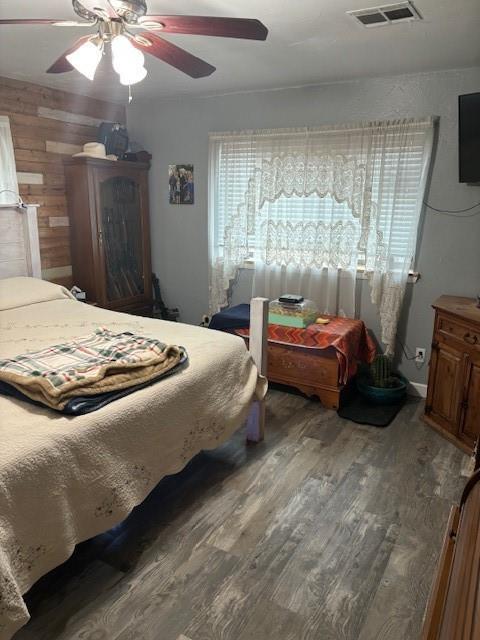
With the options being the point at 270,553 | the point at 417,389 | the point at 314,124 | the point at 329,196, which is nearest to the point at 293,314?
the point at 329,196

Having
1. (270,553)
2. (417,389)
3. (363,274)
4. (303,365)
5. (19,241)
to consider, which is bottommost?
(270,553)

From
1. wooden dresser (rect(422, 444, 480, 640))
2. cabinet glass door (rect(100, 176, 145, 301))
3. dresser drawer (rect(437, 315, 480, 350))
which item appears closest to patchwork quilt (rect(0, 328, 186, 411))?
wooden dresser (rect(422, 444, 480, 640))

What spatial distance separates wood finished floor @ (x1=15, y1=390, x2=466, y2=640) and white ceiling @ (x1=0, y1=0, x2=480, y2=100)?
2291 millimetres

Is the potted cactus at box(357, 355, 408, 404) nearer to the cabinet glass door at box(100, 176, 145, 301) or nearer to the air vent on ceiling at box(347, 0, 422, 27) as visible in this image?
the air vent on ceiling at box(347, 0, 422, 27)

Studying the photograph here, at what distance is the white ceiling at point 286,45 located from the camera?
6.88ft

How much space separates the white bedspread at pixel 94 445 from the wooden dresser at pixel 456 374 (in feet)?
4.02

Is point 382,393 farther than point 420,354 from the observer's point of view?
No

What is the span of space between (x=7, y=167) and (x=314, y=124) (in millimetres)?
2352

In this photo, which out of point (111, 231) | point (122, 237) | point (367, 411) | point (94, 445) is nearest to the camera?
point (94, 445)

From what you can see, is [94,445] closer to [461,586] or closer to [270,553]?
[270,553]

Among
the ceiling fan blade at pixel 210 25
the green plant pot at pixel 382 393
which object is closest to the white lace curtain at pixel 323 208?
the green plant pot at pixel 382 393

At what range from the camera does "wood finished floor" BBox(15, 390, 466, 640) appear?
1619 mm

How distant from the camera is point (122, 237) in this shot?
4.19m

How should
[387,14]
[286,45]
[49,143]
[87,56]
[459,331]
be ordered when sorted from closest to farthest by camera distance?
1. [87,56]
2. [387,14]
3. [286,45]
4. [459,331]
5. [49,143]
